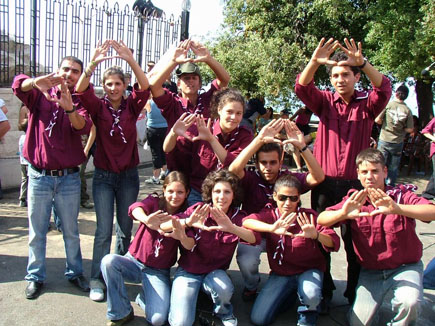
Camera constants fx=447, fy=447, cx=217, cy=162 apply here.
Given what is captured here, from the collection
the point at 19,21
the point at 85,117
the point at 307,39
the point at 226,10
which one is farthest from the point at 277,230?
the point at 226,10

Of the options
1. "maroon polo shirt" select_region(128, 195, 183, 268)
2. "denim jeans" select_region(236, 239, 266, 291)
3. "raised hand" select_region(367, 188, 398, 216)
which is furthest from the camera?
"denim jeans" select_region(236, 239, 266, 291)

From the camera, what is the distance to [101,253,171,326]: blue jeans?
3295mm

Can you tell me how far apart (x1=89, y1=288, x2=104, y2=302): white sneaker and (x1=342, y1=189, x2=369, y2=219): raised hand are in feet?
6.79

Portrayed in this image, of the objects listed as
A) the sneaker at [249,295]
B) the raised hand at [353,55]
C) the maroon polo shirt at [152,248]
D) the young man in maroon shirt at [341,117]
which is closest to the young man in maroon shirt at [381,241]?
the young man in maroon shirt at [341,117]

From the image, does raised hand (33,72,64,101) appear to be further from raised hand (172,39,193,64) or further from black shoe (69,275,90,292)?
black shoe (69,275,90,292)

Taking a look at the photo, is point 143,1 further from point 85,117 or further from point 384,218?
point 384,218

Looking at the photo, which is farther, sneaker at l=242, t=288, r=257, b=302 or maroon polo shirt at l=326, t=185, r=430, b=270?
sneaker at l=242, t=288, r=257, b=302

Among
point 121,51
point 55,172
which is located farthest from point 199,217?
point 121,51

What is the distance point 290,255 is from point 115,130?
1742 mm

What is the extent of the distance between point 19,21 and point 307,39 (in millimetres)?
6349

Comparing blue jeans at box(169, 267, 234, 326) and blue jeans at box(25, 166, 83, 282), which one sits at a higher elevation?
blue jeans at box(25, 166, 83, 282)

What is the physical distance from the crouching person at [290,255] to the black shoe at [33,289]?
5.83 ft

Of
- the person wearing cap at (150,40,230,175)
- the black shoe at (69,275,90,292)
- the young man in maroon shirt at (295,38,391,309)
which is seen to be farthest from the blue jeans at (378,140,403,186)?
the black shoe at (69,275,90,292)

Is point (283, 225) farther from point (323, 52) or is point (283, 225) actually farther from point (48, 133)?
point (48, 133)
